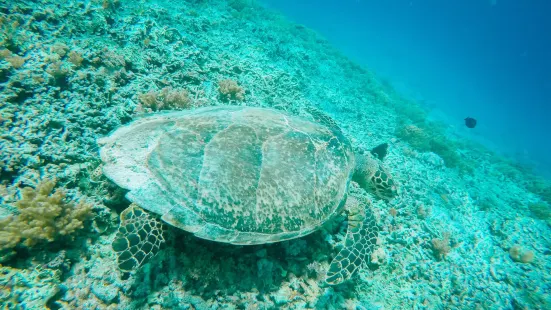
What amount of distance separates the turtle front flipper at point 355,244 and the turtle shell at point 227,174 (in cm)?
54

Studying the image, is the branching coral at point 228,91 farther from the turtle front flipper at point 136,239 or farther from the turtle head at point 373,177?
the turtle front flipper at point 136,239

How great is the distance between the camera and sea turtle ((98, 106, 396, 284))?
8.03ft

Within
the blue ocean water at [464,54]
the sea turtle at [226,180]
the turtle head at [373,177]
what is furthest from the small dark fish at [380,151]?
the blue ocean water at [464,54]

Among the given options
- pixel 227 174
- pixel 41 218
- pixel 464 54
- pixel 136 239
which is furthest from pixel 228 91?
pixel 464 54

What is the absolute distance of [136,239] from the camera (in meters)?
2.36

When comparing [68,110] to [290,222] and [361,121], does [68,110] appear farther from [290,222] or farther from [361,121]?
[361,121]

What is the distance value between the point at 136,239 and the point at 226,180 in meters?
1.14

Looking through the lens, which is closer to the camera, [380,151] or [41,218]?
[41,218]

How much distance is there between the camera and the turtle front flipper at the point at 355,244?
295cm

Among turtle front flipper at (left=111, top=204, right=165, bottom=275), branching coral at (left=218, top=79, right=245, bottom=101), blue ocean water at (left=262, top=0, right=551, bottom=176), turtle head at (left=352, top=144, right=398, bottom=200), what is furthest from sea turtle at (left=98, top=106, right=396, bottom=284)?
blue ocean water at (left=262, top=0, right=551, bottom=176)

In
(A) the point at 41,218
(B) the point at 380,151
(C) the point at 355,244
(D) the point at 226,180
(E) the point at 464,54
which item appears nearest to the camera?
(A) the point at 41,218

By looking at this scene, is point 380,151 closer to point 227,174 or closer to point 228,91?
point 228,91

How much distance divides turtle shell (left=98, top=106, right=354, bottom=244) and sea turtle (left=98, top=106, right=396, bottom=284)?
0.01m

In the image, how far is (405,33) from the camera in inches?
4626
